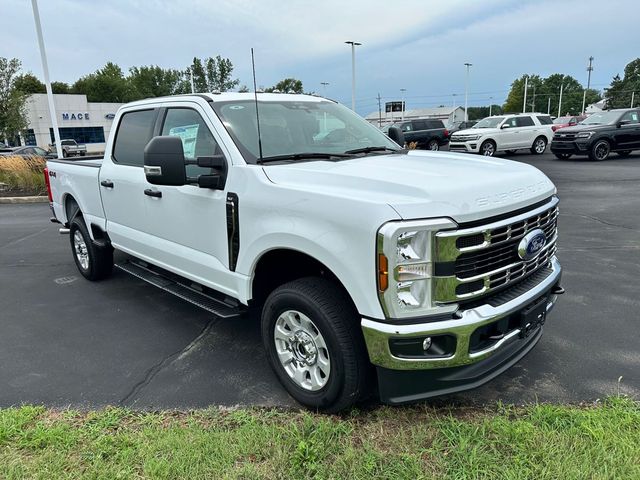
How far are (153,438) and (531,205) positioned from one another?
2605 mm

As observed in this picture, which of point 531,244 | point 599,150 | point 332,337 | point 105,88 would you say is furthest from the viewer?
point 105,88

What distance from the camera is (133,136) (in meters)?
4.65

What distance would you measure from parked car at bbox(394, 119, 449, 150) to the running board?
22.6 m

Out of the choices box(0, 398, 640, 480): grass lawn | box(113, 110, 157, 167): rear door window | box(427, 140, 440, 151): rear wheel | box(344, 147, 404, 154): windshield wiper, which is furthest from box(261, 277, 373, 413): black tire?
box(427, 140, 440, 151): rear wheel

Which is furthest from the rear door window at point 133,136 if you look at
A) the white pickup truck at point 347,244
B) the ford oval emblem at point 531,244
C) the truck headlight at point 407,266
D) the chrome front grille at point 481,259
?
the ford oval emblem at point 531,244

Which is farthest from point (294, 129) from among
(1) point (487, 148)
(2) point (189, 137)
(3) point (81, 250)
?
(1) point (487, 148)

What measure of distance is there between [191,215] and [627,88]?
377 feet

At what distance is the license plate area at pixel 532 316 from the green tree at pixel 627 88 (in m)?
110

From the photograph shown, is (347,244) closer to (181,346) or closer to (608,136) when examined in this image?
(181,346)

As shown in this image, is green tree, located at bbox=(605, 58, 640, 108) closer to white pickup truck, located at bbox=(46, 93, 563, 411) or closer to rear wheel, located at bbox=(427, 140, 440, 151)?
rear wheel, located at bbox=(427, 140, 440, 151)

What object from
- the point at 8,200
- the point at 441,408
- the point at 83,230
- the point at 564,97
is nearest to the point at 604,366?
the point at 441,408

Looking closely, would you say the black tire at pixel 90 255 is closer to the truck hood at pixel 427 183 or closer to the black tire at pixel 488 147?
the truck hood at pixel 427 183

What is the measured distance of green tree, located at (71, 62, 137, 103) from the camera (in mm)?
80625

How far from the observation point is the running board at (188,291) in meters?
3.55
